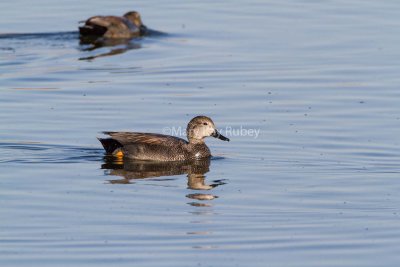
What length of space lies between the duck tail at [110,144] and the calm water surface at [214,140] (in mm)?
210

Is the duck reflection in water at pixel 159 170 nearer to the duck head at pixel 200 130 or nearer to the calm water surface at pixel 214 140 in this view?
the calm water surface at pixel 214 140

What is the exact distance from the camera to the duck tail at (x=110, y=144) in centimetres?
1547

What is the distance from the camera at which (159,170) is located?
594 inches

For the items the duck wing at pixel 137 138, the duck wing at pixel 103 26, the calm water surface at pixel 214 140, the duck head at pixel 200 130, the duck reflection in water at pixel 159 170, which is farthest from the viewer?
the duck wing at pixel 103 26

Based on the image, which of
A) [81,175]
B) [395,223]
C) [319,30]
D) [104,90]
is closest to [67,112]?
[104,90]

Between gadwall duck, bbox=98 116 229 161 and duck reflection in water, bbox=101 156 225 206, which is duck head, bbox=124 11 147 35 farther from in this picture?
duck reflection in water, bbox=101 156 225 206

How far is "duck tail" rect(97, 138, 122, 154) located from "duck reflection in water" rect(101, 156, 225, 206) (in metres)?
0.10

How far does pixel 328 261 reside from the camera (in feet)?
33.6

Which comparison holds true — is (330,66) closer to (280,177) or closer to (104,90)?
(104,90)

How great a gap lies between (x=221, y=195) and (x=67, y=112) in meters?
4.87

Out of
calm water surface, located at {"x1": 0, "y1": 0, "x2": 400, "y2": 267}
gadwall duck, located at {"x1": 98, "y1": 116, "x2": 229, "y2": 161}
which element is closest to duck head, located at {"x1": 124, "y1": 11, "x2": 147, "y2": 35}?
calm water surface, located at {"x1": 0, "y1": 0, "x2": 400, "y2": 267}

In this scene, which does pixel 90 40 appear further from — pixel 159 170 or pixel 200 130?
pixel 159 170

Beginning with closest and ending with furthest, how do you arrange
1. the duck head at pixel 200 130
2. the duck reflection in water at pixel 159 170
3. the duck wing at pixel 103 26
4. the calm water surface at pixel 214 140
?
the calm water surface at pixel 214 140
the duck reflection in water at pixel 159 170
the duck head at pixel 200 130
the duck wing at pixel 103 26

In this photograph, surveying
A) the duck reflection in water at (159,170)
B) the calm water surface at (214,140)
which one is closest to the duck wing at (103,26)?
the calm water surface at (214,140)
